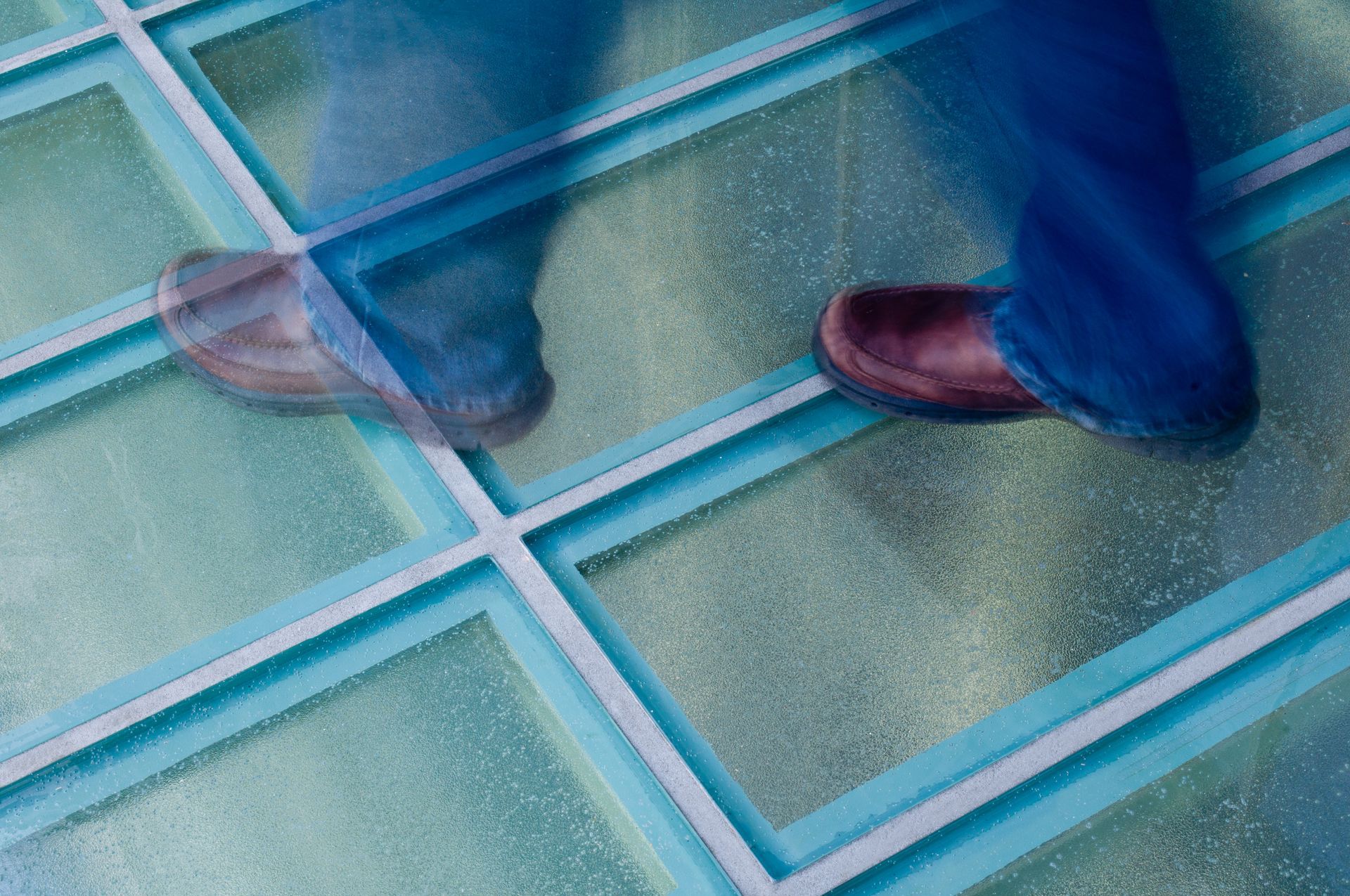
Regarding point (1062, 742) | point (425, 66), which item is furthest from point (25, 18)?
point (1062, 742)

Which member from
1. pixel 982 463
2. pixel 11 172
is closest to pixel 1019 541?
pixel 982 463

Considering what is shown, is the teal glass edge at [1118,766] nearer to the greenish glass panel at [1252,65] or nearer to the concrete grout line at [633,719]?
the concrete grout line at [633,719]

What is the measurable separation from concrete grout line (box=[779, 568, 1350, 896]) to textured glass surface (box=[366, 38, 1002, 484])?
51cm

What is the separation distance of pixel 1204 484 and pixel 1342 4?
1005 millimetres

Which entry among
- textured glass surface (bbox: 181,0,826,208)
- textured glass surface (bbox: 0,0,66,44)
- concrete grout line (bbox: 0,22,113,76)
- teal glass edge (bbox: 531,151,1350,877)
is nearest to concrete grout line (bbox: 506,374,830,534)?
teal glass edge (bbox: 531,151,1350,877)

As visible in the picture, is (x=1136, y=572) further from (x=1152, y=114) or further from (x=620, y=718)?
(x=620, y=718)

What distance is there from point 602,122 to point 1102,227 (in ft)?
2.38

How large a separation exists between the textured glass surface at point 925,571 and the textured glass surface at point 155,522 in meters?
0.32

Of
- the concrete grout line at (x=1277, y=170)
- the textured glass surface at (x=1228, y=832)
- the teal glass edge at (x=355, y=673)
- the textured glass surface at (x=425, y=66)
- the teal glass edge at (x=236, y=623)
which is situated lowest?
the textured glass surface at (x=1228, y=832)

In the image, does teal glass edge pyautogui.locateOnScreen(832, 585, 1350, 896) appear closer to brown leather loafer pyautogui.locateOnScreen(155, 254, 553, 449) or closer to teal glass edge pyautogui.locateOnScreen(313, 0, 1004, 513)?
teal glass edge pyautogui.locateOnScreen(313, 0, 1004, 513)

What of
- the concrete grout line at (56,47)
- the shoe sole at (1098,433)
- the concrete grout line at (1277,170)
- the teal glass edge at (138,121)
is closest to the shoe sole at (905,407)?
the shoe sole at (1098,433)

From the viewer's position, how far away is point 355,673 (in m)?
1.04

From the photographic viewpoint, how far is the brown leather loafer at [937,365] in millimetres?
1131

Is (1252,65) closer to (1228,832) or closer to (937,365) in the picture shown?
(937,365)
